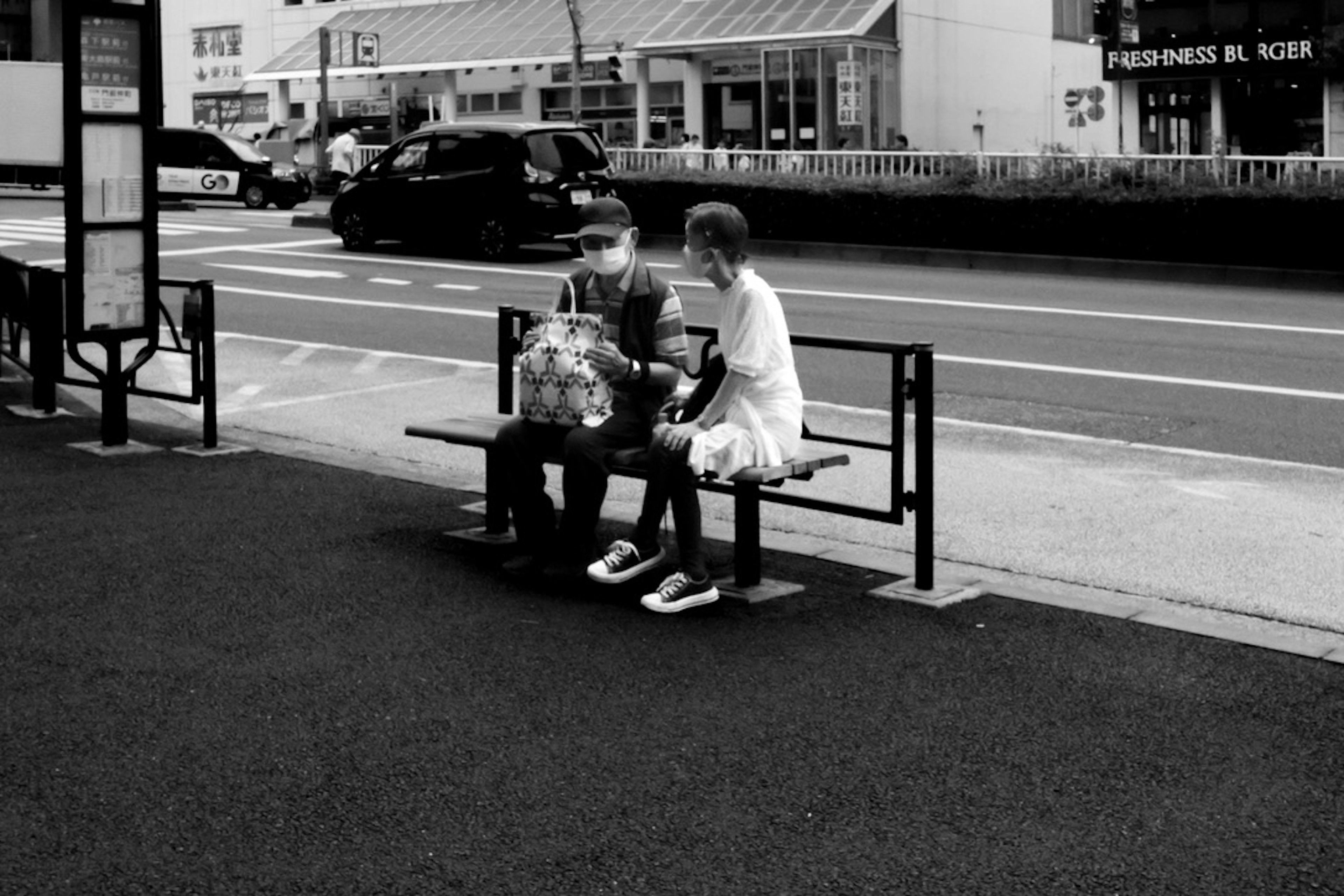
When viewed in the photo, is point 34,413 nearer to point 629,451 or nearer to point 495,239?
point 629,451

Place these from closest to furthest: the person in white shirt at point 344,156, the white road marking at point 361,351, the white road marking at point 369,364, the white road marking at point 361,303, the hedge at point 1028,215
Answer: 1. the white road marking at point 369,364
2. the white road marking at point 361,351
3. the white road marking at point 361,303
4. the hedge at point 1028,215
5. the person in white shirt at point 344,156

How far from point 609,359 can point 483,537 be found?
1.35 m

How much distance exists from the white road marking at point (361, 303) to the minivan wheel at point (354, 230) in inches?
Answer: 200

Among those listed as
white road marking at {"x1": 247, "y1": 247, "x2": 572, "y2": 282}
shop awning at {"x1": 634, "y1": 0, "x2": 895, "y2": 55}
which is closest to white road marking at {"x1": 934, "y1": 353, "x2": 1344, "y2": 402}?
white road marking at {"x1": 247, "y1": 247, "x2": 572, "y2": 282}

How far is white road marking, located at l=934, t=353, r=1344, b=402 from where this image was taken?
12.4 metres

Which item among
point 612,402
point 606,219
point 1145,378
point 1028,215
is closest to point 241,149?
point 1028,215

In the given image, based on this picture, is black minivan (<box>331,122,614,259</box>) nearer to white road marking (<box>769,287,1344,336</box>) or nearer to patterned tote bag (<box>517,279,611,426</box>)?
white road marking (<box>769,287,1344,336</box>)

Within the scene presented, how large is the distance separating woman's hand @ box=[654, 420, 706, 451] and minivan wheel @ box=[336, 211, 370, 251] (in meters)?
18.8

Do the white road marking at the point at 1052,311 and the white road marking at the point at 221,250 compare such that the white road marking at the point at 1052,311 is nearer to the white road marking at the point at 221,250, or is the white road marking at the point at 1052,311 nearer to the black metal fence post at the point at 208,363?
the white road marking at the point at 221,250

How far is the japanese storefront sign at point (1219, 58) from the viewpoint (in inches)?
1442

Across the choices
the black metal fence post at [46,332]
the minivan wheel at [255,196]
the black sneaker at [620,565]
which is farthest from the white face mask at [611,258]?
the minivan wheel at [255,196]

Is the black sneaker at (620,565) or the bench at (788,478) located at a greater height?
the bench at (788,478)

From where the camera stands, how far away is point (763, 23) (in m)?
42.3

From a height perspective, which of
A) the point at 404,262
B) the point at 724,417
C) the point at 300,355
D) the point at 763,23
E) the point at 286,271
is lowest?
the point at 724,417
